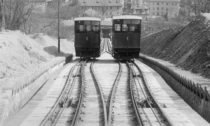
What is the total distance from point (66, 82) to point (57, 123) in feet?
37.6

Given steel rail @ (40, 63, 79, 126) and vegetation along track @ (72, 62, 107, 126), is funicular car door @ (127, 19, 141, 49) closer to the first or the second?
vegetation along track @ (72, 62, 107, 126)

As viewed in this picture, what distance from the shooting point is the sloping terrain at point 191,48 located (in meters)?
27.5

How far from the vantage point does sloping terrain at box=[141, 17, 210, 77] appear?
2752 cm

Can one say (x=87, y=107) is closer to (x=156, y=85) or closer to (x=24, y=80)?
(x=24, y=80)

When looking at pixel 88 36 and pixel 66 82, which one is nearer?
pixel 66 82

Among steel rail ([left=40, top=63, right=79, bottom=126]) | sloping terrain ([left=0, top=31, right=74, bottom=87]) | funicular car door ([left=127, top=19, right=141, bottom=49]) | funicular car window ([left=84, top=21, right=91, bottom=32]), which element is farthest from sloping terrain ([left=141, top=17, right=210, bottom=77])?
sloping terrain ([left=0, top=31, right=74, bottom=87])

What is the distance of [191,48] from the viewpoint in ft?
114

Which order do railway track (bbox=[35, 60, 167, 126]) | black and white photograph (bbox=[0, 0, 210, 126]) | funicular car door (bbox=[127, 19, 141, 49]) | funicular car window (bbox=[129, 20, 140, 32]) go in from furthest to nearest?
funicular car window (bbox=[129, 20, 140, 32]), funicular car door (bbox=[127, 19, 141, 49]), black and white photograph (bbox=[0, 0, 210, 126]), railway track (bbox=[35, 60, 167, 126])

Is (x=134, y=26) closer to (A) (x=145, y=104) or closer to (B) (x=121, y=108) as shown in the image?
(A) (x=145, y=104)

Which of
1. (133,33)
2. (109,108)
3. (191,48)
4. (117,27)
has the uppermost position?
(117,27)

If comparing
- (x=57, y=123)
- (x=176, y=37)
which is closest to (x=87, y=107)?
(x=57, y=123)

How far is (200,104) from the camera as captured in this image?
54.9ft

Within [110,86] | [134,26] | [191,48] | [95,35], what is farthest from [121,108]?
[95,35]

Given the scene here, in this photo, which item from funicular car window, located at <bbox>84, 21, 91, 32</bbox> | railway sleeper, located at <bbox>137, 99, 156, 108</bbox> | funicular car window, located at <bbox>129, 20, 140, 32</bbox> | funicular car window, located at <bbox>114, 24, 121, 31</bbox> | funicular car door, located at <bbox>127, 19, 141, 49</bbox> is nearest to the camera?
railway sleeper, located at <bbox>137, 99, 156, 108</bbox>
